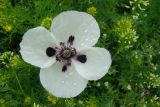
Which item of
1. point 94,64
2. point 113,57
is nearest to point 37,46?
point 94,64

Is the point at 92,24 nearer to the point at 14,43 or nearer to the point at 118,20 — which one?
the point at 118,20

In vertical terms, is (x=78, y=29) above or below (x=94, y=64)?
above

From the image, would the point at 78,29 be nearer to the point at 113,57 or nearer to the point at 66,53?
the point at 66,53

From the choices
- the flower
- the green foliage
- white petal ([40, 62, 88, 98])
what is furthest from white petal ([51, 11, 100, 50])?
the green foliage

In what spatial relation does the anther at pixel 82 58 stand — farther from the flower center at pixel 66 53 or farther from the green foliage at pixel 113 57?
the green foliage at pixel 113 57

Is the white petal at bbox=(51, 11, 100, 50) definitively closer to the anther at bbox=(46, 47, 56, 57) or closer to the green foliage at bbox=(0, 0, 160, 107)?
the anther at bbox=(46, 47, 56, 57)

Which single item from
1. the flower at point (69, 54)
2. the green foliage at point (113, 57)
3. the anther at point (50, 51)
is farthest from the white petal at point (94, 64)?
the green foliage at point (113, 57)
